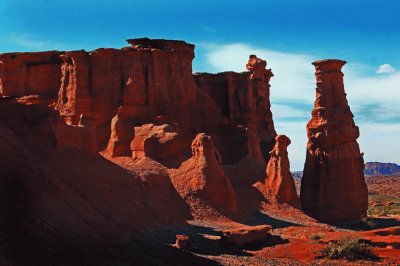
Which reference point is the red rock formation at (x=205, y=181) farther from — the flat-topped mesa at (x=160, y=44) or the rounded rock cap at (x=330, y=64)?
the rounded rock cap at (x=330, y=64)

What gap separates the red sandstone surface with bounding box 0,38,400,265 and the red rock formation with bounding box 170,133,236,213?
6 cm

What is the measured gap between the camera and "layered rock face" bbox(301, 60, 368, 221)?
4638 centimetres

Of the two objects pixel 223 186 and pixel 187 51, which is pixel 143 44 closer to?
pixel 187 51

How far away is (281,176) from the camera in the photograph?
139 feet

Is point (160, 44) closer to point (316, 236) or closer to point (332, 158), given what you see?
point (332, 158)

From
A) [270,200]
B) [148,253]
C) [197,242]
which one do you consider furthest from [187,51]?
[148,253]

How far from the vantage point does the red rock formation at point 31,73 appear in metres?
46.3

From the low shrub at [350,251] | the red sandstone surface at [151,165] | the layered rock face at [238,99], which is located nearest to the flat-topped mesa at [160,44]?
the red sandstone surface at [151,165]

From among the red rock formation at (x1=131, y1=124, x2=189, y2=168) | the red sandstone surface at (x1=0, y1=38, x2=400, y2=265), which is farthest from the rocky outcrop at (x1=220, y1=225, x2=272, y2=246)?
the red rock formation at (x1=131, y1=124, x2=189, y2=168)

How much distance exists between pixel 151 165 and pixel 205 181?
11.2 feet

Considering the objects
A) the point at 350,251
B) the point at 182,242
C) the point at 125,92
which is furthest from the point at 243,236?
the point at 125,92

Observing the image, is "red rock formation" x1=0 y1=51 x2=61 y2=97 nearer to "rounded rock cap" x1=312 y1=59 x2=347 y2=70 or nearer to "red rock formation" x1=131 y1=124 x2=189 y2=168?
"red rock formation" x1=131 y1=124 x2=189 y2=168

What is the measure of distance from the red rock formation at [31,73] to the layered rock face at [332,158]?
18726 millimetres

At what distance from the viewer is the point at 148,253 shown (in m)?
25.2
